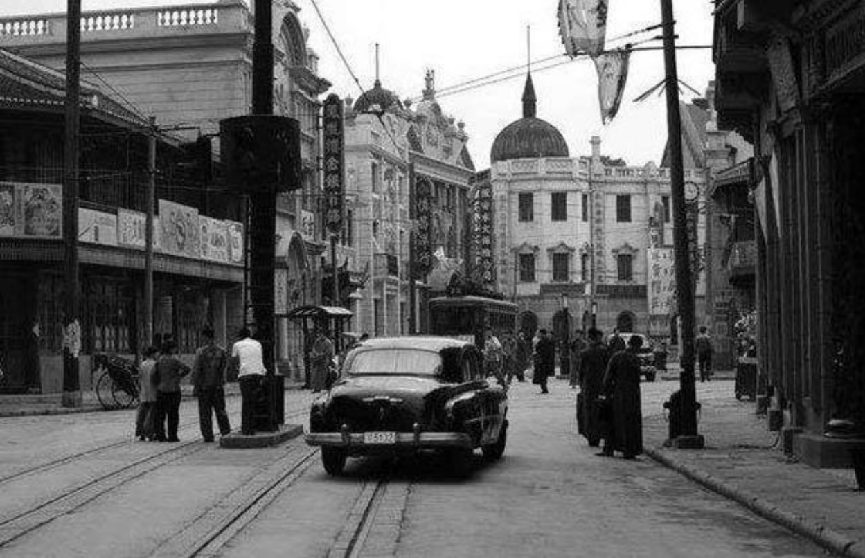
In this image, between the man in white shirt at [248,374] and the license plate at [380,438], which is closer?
the license plate at [380,438]

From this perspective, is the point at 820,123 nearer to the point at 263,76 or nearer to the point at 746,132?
the point at 263,76

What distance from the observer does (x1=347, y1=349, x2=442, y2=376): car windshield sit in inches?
720

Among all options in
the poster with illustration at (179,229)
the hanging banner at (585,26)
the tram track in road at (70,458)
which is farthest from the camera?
the poster with illustration at (179,229)

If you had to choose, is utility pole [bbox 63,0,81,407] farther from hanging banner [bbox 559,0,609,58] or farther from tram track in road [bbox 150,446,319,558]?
tram track in road [bbox 150,446,319,558]

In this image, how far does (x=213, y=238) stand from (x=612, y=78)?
1126 inches

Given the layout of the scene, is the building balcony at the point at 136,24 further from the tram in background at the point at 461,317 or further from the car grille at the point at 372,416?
the car grille at the point at 372,416

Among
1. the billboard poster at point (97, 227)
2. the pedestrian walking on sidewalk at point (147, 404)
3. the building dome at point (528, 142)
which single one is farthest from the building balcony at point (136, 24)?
the building dome at point (528, 142)

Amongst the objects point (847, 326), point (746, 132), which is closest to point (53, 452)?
point (847, 326)

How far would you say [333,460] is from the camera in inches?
693

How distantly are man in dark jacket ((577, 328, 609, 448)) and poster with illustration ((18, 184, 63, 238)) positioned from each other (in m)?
21.4

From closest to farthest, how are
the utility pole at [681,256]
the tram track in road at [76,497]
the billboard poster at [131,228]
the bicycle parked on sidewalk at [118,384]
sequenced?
the tram track in road at [76,497] → the utility pole at [681,256] → the bicycle parked on sidewalk at [118,384] → the billboard poster at [131,228]

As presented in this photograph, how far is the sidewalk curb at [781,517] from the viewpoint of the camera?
11496 mm

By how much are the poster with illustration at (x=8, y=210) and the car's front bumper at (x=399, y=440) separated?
2477 cm

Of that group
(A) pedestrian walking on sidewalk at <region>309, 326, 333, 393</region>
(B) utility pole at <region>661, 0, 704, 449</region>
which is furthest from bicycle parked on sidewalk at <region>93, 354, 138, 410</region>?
(B) utility pole at <region>661, 0, 704, 449</region>
